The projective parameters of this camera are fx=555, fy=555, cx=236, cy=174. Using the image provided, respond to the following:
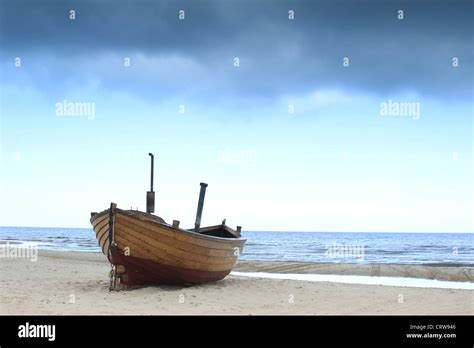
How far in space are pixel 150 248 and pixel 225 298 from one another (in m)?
2.13

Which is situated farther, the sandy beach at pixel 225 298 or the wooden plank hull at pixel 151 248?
the wooden plank hull at pixel 151 248

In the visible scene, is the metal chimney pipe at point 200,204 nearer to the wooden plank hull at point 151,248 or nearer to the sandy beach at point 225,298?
the wooden plank hull at point 151,248

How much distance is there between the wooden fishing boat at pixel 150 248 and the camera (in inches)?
516

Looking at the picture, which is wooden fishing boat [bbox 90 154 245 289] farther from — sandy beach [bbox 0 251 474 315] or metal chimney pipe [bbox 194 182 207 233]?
metal chimney pipe [bbox 194 182 207 233]

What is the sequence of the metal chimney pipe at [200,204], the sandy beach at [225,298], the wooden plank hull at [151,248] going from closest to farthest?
1. the sandy beach at [225,298]
2. the wooden plank hull at [151,248]
3. the metal chimney pipe at [200,204]

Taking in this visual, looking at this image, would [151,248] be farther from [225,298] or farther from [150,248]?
[225,298]

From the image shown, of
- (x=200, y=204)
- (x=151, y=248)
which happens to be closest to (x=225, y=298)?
(x=151, y=248)

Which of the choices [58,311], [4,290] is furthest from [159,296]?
[4,290]

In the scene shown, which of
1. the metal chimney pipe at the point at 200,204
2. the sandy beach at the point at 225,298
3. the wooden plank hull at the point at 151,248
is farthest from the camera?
the metal chimney pipe at the point at 200,204

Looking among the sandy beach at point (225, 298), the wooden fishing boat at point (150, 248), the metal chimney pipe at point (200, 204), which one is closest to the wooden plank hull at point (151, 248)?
the wooden fishing boat at point (150, 248)

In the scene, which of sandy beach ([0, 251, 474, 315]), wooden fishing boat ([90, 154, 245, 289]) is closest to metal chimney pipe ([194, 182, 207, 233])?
wooden fishing boat ([90, 154, 245, 289])

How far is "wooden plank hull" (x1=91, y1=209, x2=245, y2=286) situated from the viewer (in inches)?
516
